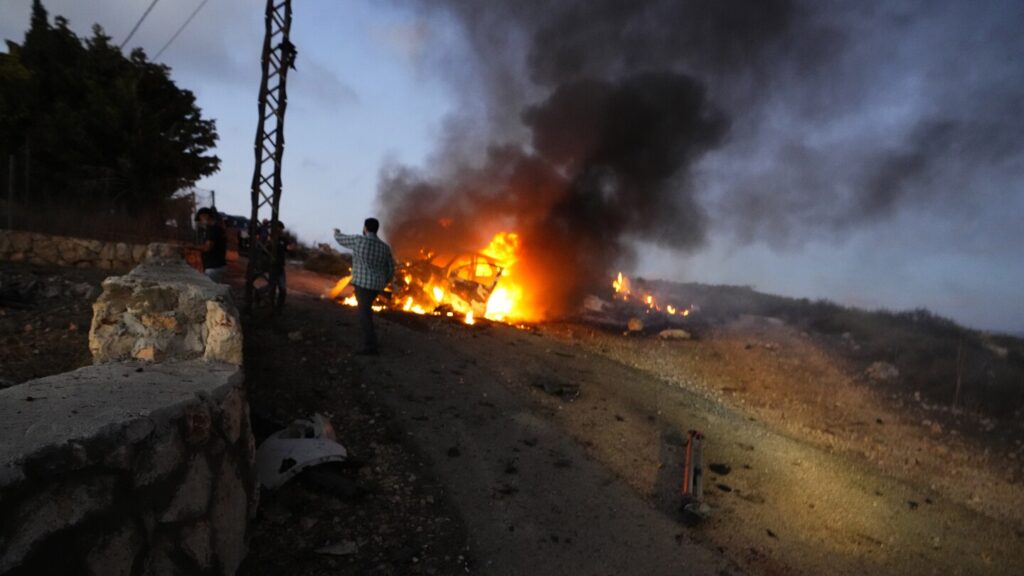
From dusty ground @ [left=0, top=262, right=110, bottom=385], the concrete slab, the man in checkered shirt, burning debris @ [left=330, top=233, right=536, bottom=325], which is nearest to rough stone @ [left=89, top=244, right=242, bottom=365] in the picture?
the concrete slab

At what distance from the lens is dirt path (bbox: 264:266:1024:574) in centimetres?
401

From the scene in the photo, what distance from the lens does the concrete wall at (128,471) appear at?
1789mm

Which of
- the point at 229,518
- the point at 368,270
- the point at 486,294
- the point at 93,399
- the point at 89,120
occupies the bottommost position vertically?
the point at 229,518

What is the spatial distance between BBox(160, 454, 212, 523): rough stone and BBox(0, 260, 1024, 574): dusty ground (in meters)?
0.81

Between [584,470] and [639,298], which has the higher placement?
[639,298]

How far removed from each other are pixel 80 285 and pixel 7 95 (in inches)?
334

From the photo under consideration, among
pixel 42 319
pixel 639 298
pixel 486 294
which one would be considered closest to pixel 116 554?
pixel 42 319

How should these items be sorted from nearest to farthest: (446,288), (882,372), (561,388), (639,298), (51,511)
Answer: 1. (51,511)
2. (561,388)
3. (882,372)
4. (446,288)
5. (639,298)

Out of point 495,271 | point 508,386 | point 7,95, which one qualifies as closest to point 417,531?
point 508,386

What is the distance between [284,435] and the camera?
4324 mm

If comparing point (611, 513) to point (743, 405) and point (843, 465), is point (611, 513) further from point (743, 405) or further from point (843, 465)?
point (743, 405)

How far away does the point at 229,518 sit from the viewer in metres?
2.89

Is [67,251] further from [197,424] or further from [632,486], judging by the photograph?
[632,486]

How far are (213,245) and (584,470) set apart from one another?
6044mm
